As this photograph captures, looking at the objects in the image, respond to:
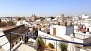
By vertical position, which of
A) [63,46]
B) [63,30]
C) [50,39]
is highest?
[50,39]

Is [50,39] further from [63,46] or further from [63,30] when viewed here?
[63,30]

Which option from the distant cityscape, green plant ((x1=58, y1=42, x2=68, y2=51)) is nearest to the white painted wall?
the distant cityscape

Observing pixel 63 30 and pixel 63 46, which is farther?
pixel 63 30

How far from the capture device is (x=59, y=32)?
1550cm

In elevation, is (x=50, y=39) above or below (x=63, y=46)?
above

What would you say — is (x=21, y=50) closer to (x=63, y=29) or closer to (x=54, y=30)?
(x=63, y=29)

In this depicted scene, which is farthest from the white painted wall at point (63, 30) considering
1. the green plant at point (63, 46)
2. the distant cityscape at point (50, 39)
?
the green plant at point (63, 46)

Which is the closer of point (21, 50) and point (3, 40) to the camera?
point (21, 50)

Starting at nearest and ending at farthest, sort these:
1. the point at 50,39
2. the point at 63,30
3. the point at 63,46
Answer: the point at 50,39 < the point at 63,46 < the point at 63,30

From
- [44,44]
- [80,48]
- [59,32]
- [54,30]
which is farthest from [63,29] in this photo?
[80,48]

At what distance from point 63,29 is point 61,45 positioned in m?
3.97

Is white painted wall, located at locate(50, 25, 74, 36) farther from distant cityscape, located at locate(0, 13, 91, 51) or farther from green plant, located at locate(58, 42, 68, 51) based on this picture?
green plant, located at locate(58, 42, 68, 51)

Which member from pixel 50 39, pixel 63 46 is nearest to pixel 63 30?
pixel 63 46

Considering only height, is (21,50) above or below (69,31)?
above
